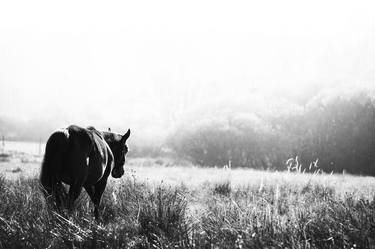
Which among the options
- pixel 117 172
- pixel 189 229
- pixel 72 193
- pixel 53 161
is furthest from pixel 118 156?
pixel 189 229

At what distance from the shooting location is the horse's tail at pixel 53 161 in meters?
5.33

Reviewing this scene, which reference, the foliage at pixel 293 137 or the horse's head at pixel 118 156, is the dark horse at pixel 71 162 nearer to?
the horse's head at pixel 118 156

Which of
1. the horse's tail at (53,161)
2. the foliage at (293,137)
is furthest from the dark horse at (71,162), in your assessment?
the foliage at (293,137)

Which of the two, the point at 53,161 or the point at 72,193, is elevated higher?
the point at 53,161

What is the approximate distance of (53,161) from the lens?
5320 mm

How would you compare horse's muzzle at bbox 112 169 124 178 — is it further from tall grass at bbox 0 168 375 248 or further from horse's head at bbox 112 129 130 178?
tall grass at bbox 0 168 375 248

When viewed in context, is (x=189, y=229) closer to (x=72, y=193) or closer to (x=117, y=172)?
(x=72, y=193)

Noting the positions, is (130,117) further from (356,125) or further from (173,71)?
(356,125)

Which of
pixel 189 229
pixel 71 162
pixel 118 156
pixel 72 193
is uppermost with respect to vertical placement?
pixel 71 162

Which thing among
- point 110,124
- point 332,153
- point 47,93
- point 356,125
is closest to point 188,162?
point 332,153

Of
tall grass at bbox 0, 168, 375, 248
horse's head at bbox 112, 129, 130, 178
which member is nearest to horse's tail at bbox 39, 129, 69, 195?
tall grass at bbox 0, 168, 375, 248

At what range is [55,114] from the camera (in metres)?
52.2

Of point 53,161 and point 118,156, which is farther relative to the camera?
point 118,156

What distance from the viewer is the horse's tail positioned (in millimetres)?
5328
